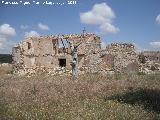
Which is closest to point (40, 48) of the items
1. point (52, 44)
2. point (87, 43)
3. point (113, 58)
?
point (52, 44)

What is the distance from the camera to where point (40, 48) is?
32.3 metres

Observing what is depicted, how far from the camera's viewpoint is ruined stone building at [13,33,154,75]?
3003 centimetres

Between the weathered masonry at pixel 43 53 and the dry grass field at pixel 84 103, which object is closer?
the dry grass field at pixel 84 103

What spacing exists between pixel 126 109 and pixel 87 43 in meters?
20.3

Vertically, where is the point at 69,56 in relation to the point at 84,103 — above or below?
above

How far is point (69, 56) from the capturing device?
31766 millimetres

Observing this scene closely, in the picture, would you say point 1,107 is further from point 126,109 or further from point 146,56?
point 146,56

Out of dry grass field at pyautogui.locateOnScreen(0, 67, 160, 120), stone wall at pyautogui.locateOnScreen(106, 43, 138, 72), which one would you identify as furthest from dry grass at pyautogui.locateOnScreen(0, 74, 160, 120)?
stone wall at pyautogui.locateOnScreen(106, 43, 138, 72)

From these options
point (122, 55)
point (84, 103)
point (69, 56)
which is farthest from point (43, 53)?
point (84, 103)

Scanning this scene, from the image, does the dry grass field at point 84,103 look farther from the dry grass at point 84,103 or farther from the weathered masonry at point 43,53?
the weathered masonry at point 43,53

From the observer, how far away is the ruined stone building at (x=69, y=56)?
98.5 ft

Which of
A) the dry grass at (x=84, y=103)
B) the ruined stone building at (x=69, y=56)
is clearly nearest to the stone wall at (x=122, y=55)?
the ruined stone building at (x=69, y=56)

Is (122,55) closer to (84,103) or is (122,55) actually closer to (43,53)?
(43,53)

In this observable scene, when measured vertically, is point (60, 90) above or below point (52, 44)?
below
